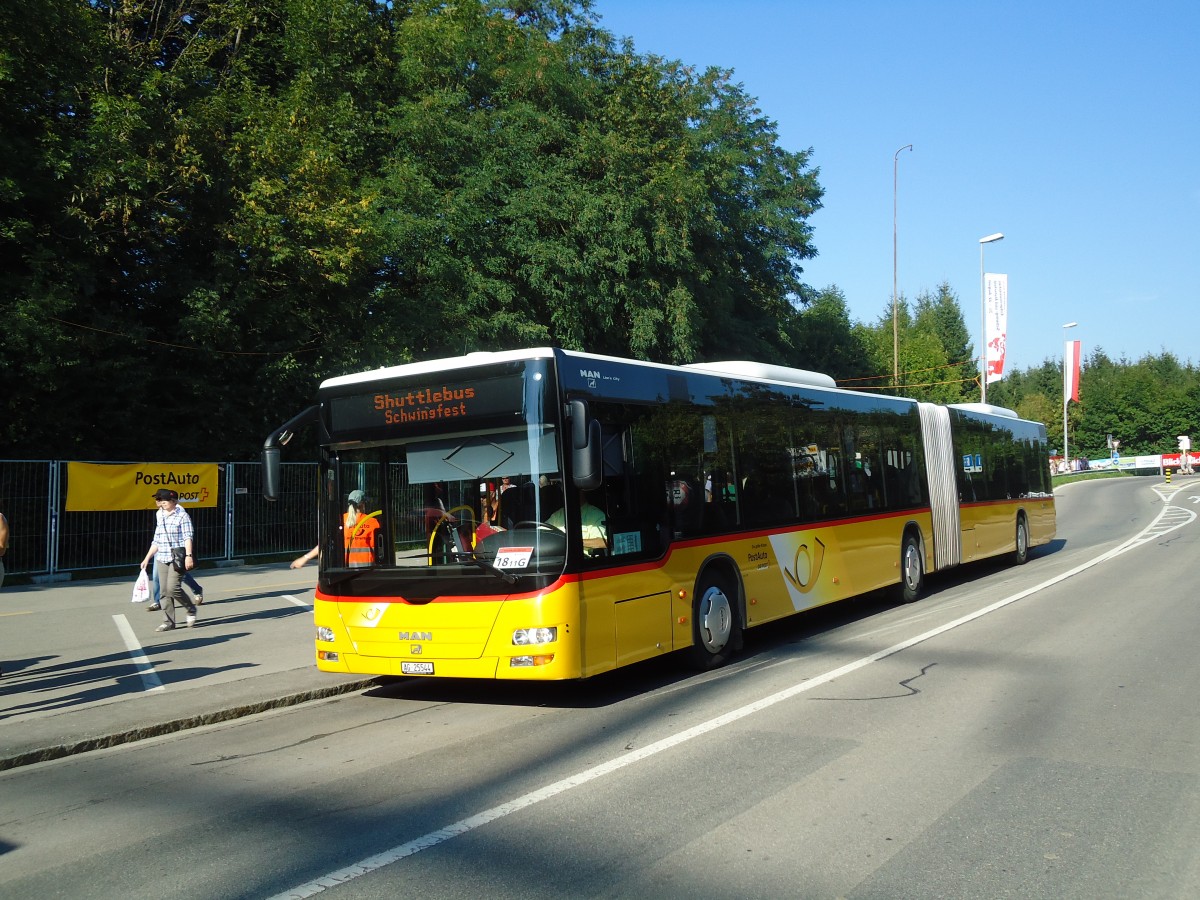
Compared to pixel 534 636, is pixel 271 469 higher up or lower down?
higher up

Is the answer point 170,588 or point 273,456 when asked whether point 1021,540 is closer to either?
point 170,588

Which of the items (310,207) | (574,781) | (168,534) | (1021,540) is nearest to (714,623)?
(574,781)

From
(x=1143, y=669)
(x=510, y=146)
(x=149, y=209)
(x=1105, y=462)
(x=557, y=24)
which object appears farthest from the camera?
(x=1105, y=462)

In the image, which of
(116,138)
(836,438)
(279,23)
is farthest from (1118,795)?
(279,23)

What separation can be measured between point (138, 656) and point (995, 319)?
3967 cm

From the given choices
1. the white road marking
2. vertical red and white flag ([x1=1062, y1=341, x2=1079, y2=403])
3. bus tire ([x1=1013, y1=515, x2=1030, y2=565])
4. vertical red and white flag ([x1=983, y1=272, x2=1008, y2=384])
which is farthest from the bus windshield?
vertical red and white flag ([x1=1062, y1=341, x2=1079, y2=403])

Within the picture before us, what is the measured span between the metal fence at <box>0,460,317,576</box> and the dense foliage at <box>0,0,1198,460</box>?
182 centimetres

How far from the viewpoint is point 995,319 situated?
4353cm

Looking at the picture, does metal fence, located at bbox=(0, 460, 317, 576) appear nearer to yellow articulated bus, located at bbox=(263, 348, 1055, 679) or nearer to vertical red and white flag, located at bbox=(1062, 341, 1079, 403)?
yellow articulated bus, located at bbox=(263, 348, 1055, 679)

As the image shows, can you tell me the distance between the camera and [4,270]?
2070 cm

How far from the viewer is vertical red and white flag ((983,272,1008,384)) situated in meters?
43.0

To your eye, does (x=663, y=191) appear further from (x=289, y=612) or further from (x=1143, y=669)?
(x=1143, y=669)

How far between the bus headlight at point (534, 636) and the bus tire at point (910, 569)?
28.4ft

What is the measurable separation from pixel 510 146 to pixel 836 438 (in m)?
17.4
